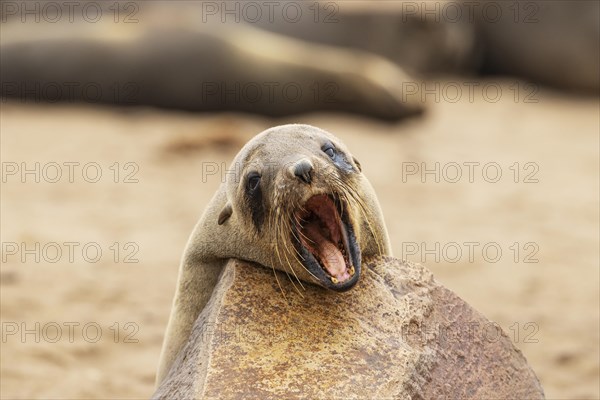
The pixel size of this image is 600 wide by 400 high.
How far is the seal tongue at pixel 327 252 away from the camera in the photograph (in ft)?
9.89

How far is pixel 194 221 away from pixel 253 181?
3850mm

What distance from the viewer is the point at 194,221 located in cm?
702

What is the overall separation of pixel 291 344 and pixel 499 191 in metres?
5.01

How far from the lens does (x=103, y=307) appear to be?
17.9ft

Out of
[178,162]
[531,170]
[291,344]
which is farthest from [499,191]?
[291,344]

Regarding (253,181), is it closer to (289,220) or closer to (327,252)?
(289,220)

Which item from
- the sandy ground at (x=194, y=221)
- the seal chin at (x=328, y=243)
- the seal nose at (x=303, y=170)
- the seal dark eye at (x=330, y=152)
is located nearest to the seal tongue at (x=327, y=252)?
the seal chin at (x=328, y=243)

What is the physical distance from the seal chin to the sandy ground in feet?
5.80

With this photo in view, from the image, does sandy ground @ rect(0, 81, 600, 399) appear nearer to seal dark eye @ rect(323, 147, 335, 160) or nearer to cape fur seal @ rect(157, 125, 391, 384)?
cape fur seal @ rect(157, 125, 391, 384)

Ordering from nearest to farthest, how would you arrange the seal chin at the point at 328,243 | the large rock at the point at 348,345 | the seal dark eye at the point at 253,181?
the large rock at the point at 348,345, the seal chin at the point at 328,243, the seal dark eye at the point at 253,181

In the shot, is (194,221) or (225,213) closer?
(225,213)

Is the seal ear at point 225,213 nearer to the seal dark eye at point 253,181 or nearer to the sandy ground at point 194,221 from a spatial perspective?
the seal dark eye at point 253,181

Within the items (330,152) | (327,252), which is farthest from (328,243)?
(330,152)

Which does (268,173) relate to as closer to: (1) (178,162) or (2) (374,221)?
(2) (374,221)
